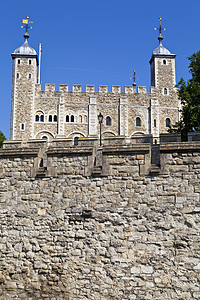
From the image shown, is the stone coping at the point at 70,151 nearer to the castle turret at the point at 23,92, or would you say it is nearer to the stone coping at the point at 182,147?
the stone coping at the point at 182,147

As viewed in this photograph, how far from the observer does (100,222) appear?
278 inches

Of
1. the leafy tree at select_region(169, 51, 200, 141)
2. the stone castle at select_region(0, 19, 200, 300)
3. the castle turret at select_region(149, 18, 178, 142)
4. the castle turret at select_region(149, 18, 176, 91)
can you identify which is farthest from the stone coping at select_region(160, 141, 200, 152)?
the castle turret at select_region(149, 18, 176, 91)

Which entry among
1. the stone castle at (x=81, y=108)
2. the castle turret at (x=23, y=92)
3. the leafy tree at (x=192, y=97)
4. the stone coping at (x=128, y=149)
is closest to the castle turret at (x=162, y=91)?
the stone castle at (x=81, y=108)

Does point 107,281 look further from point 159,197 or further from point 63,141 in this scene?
point 63,141

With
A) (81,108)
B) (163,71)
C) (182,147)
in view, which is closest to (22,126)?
(81,108)

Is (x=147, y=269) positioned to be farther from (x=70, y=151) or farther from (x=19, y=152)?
(x=19, y=152)

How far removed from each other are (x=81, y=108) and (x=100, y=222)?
45523mm

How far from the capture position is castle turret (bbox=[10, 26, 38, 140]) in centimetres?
4978

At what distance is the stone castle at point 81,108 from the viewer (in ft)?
166

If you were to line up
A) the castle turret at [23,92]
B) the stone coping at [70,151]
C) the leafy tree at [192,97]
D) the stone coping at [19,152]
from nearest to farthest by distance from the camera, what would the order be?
the stone coping at [70,151] → the stone coping at [19,152] → the leafy tree at [192,97] → the castle turret at [23,92]

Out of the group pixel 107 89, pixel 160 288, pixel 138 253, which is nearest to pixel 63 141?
pixel 138 253

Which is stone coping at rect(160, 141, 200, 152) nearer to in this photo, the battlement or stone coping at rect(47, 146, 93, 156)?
stone coping at rect(47, 146, 93, 156)

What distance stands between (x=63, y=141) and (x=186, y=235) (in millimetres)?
3722

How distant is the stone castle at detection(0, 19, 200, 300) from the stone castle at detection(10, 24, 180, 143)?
141 ft
